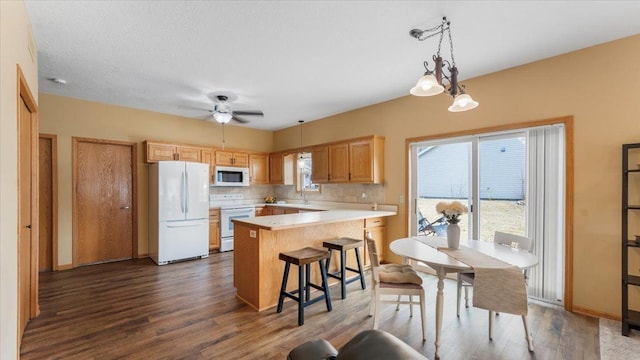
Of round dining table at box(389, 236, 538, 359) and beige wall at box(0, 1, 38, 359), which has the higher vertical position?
beige wall at box(0, 1, 38, 359)

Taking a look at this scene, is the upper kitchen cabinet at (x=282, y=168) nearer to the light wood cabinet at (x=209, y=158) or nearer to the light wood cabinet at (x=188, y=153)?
the light wood cabinet at (x=209, y=158)

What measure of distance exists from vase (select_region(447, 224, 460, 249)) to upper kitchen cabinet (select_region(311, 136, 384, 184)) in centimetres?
202

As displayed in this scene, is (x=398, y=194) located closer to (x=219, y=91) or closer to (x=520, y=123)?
(x=520, y=123)

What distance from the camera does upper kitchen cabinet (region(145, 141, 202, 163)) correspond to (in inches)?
195

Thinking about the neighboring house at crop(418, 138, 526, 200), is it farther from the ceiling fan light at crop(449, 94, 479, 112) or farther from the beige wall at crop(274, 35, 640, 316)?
the ceiling fan light at crop(449, 94, 479, 112)

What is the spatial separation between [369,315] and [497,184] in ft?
7.33

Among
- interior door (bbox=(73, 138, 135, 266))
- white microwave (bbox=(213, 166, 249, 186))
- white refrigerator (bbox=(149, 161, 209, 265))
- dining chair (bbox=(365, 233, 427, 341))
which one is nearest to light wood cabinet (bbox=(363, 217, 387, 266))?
dining chair (bbox=(365, 233, 427, 341))

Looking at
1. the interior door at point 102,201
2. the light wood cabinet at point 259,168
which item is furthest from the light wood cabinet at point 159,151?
the light wood cabinet at point 259,168

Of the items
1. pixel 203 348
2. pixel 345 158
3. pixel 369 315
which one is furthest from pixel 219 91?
pixel 369 315

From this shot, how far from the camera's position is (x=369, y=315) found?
284 cm

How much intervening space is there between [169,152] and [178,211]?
114 centimetres

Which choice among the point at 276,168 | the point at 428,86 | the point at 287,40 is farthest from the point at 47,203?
the point at 428,86

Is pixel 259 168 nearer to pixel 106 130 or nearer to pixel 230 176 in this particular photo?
pixel 230 176

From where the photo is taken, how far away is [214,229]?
17.8 ft
